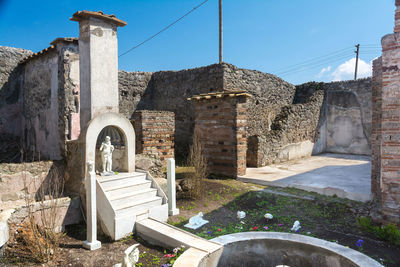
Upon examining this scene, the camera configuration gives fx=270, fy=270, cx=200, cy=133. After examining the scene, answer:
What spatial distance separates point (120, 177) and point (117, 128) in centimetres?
102

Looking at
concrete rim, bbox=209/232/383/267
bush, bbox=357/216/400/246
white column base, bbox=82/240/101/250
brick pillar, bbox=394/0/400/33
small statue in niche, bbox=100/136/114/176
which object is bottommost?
white column base, bbox=82/240/101/250

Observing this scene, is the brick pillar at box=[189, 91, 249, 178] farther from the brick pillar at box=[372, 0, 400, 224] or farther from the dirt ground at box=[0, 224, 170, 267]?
the dirt ground at box=[0, 224, 170, 267]

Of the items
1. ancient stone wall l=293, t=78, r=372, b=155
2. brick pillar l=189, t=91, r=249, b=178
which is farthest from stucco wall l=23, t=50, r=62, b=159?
ancient stone wall l=293, t=78, r=372, b=155

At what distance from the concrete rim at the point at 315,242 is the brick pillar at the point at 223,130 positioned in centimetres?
419

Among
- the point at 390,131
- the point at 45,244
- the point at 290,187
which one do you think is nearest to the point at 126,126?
the point at 45,244

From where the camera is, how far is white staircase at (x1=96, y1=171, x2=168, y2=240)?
176 inches

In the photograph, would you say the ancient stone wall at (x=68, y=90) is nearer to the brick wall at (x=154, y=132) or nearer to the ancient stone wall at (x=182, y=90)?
the brick wall at (x=154, y=132)

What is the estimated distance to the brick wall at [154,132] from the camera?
344 inches

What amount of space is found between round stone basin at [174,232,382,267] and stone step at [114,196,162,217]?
159cm

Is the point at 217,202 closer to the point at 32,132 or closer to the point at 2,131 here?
the point at 32,132

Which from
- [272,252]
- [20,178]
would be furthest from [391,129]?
[20,178]

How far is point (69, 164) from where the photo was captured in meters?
5.79

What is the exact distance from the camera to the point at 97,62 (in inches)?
217

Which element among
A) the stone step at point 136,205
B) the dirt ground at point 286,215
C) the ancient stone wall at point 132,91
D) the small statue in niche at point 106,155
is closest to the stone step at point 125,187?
the stone step at point 136,205
